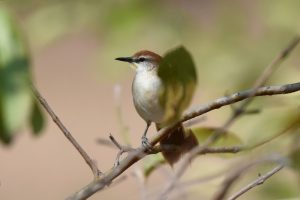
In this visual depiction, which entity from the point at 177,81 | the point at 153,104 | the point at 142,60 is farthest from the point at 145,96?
the point at 177,81

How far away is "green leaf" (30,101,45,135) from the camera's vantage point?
0.52 meters

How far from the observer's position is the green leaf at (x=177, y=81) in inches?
21.4

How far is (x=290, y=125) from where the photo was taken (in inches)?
26.5

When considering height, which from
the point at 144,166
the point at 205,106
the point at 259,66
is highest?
the point at 205,106

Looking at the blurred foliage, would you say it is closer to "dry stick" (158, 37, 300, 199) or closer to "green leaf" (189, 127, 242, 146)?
→ "dry stick" (158, 37, 300, 199)

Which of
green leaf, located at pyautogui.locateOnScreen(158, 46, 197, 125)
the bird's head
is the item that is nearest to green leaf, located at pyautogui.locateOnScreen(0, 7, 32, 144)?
green leaf, located at pyautogui.locateOnScreen(158, 46, 197, 125)

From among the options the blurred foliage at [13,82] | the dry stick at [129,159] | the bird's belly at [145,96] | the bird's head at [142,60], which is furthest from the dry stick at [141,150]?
the bird's head at [142,60]

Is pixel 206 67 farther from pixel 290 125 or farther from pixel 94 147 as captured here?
pixel 94 147

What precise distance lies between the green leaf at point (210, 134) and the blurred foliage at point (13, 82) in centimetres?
27

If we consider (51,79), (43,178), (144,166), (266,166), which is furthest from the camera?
(51,79)

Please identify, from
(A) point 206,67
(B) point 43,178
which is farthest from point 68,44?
(A) point 206,67

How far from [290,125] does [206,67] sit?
0.69 meters

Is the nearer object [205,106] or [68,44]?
[205,106]

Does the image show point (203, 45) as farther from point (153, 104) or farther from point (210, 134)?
point (210, 134)
